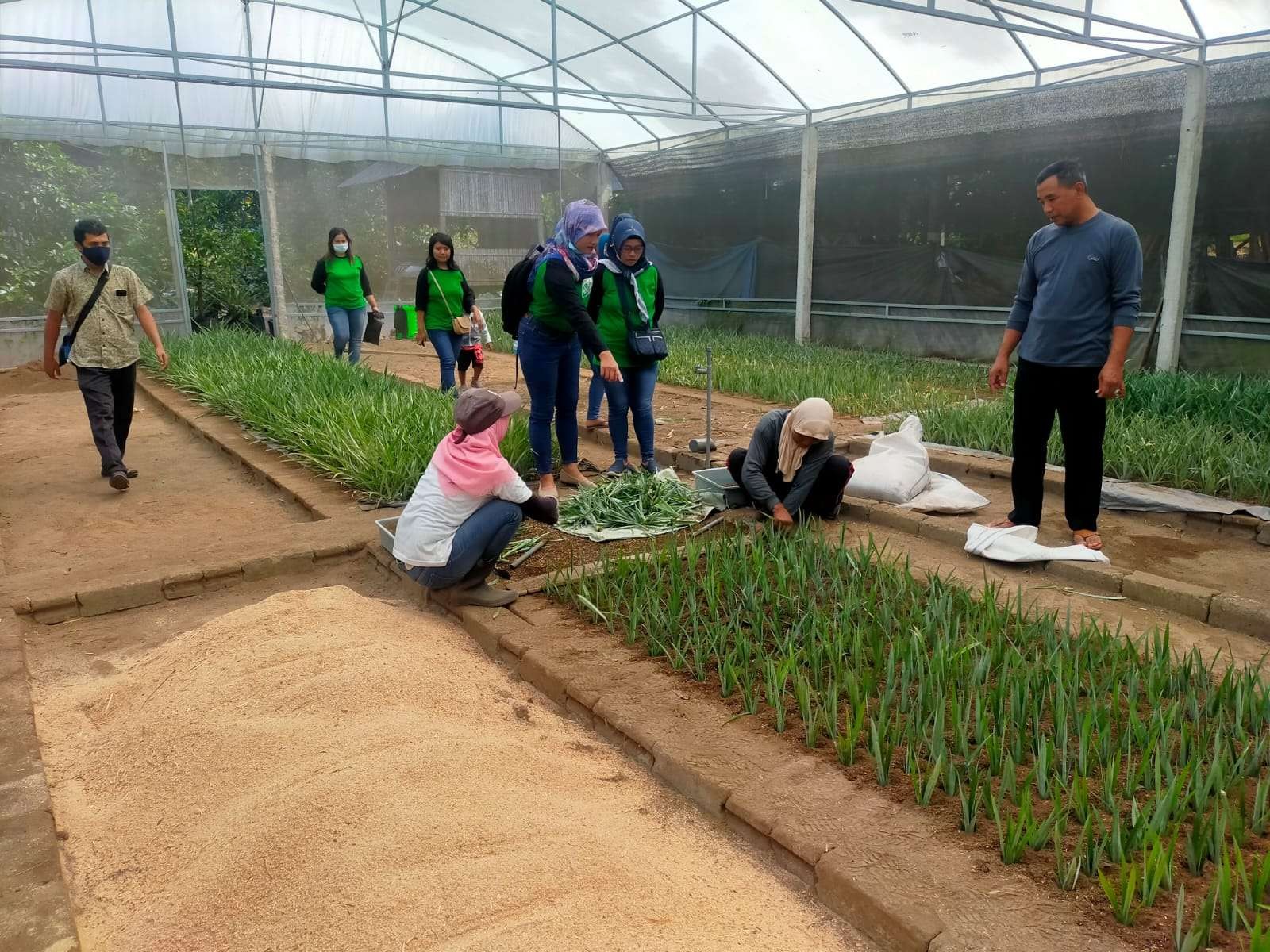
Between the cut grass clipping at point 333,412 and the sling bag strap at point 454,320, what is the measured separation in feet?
1.91

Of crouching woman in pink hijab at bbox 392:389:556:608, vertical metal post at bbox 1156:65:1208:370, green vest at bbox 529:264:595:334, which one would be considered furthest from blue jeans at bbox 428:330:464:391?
vertical metal post at bbox 1156:65:1208:370

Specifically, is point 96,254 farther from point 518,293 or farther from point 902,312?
point 902,312

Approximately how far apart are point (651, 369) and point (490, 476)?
86.4 inches

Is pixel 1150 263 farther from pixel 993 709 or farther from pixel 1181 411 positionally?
pixel 993 709

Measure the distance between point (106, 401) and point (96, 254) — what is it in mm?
849

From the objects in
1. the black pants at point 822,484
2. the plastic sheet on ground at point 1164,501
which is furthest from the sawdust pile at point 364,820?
the plastic sheet on ground at point 1164,501

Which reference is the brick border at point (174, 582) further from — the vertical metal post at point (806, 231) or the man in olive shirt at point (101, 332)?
the vertical metal post at point (806, 231)

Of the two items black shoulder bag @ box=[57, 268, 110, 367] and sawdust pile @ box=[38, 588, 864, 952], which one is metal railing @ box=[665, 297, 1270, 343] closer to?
sawdust pile @ box=[38, 588, 864, 952]

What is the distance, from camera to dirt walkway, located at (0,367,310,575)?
450 cm

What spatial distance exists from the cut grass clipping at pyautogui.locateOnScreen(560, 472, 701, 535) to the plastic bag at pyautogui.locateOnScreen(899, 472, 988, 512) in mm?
1148

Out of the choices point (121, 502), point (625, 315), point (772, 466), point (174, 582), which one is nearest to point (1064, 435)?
point (772, 466)

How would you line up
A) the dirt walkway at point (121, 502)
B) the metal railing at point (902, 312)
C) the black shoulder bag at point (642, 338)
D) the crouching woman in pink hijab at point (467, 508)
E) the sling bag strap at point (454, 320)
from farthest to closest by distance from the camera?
the metal railing at point (902, 312), the sling bag strap at point (454, 320), the black shoulder bag at point (642, 338), the dirt walkway at point (121, 502), the crouching woman in pink hijab at point (467, 508)

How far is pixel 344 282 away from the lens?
876cm

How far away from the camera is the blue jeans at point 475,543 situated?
346 centimetres
